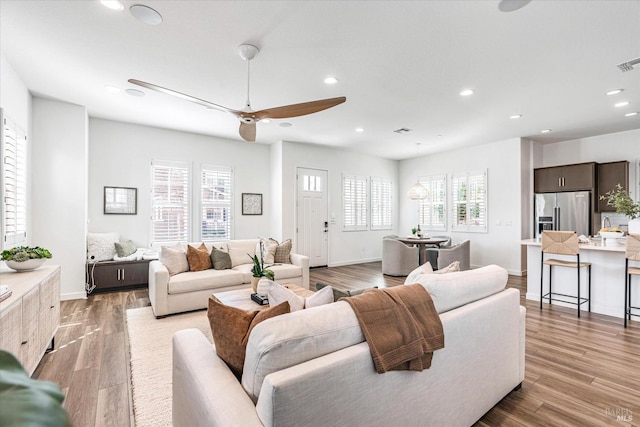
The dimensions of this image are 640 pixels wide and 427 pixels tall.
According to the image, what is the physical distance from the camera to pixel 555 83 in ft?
12.1

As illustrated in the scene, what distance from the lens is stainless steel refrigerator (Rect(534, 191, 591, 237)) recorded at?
229 inches

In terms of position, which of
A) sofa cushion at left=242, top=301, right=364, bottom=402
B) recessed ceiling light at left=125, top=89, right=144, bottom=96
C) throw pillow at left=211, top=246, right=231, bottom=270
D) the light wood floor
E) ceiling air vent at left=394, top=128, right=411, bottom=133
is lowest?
the light wood floor

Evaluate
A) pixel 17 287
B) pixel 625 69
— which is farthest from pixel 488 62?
pixel 17 287

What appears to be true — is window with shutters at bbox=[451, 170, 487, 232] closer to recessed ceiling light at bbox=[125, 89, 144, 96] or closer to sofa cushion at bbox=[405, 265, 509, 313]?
sofa cushion at bbox=[405, 265, 509, 313]

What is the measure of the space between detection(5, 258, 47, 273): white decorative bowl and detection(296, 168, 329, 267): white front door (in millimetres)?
4522

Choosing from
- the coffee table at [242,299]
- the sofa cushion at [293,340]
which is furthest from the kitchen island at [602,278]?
the sofa cushion at [293,340]

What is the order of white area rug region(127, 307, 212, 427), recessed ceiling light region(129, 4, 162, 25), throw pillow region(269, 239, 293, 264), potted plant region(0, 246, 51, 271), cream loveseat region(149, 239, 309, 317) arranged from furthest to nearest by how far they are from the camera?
throw pillow region(269, 239, 293, 264) < cream loveseat region(149, 239, 309, 317) < potted plant region(0, 246, 51, 271) < recessed ceiling light region(129, 4, 162, 25) < white area rug region(127, 307, 212, 427)

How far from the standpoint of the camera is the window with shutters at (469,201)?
22.8 feet

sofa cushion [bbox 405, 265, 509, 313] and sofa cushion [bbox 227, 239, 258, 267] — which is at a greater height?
sofa cushion [bbox 405, 265, 509, 313]

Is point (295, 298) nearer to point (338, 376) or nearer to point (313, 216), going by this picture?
point (338, 376)

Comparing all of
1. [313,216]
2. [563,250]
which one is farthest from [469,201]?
[313,216]

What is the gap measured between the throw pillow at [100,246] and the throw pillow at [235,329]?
4.58m

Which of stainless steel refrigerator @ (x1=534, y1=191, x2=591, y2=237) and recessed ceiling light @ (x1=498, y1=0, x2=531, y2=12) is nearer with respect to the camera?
recessed ceiling light @ (x1=498, y1=0, x2=531, y2=12)

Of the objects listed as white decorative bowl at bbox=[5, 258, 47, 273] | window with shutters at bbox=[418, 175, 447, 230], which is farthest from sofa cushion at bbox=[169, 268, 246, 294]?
window with shutters at bbox=[418, 175, 447, 230]
